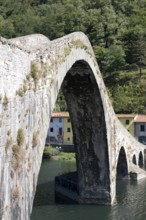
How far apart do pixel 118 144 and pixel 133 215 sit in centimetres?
777

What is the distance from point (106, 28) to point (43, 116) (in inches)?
2860

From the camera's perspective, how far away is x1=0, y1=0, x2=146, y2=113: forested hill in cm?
7763

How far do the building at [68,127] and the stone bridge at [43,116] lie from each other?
2845cm

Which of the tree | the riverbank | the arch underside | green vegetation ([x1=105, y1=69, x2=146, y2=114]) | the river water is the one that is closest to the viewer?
the river water

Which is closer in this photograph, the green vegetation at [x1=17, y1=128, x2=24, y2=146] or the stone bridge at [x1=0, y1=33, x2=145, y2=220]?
the stone bridge at [x1=0, y1=33, x2=145, y2=220]

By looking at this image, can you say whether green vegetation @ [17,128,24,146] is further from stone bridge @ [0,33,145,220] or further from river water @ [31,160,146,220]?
river water @ [31,160,146,220]

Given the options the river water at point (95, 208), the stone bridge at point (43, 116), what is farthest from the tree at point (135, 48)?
the stone bridge at point (43, 116)

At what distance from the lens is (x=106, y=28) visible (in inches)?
3445

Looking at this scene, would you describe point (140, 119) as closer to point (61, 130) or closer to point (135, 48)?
point (61, 130)

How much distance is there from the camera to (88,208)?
95.8 ft

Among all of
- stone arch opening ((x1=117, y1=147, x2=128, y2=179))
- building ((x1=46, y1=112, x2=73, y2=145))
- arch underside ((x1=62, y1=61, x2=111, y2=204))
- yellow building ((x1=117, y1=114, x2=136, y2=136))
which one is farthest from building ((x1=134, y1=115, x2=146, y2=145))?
arch underside ((x1=62, y1=61, x2=111, y2=204))

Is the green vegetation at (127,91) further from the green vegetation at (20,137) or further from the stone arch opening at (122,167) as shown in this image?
the green vegetation at (20,137)

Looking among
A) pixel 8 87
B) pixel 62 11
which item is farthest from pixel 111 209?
pixel 62 11

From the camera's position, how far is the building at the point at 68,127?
60878 millimetres
